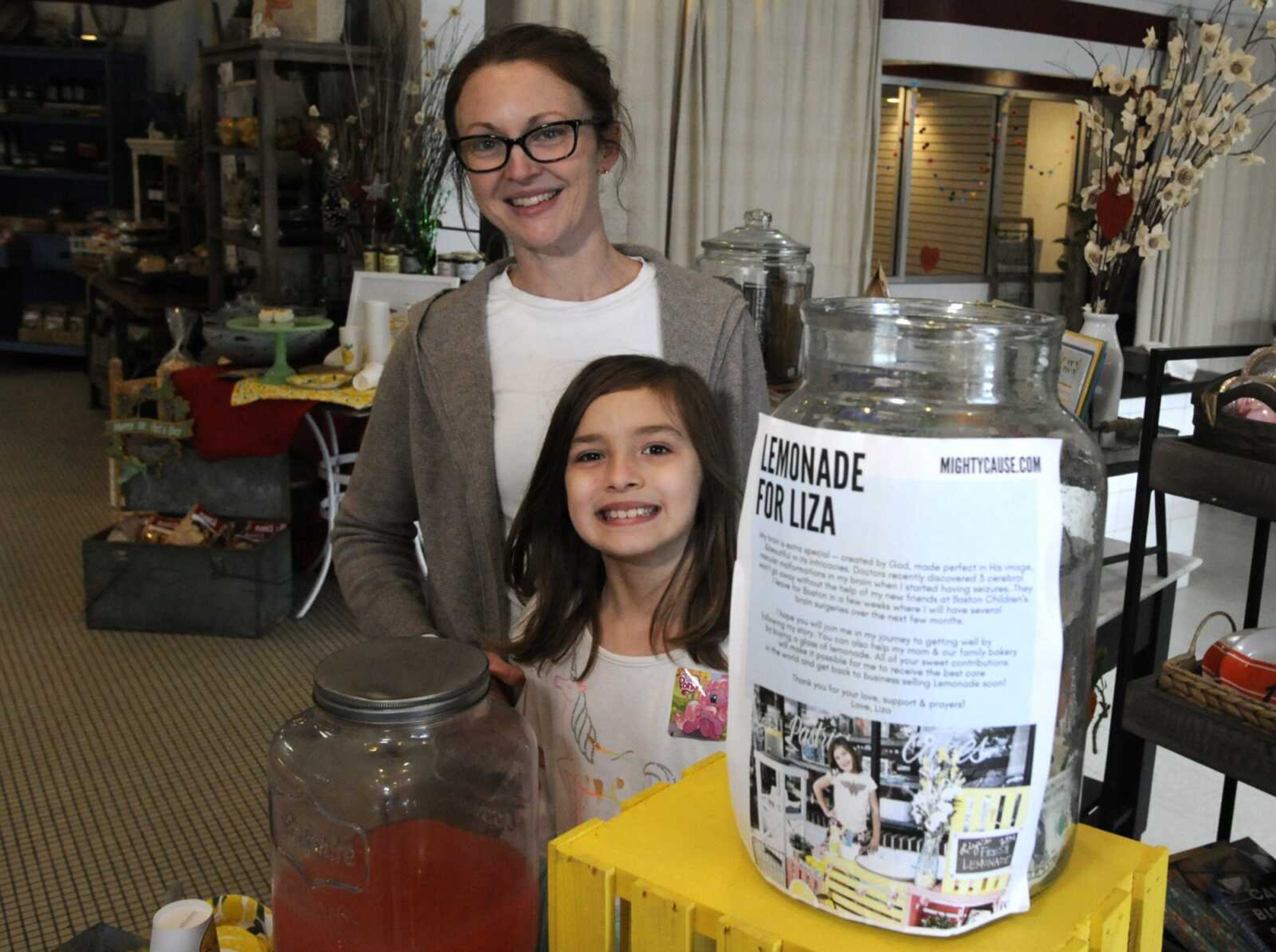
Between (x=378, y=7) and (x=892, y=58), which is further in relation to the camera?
(x=892, y=58)

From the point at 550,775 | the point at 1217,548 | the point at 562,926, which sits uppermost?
the point at 562,926

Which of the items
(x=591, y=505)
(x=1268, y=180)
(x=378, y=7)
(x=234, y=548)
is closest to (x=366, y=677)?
(x=591, y=505)

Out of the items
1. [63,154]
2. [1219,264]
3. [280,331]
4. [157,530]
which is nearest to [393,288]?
[280,331]

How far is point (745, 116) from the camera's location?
5.63 m

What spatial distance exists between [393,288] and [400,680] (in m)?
3.77

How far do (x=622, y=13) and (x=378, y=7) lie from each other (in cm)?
100

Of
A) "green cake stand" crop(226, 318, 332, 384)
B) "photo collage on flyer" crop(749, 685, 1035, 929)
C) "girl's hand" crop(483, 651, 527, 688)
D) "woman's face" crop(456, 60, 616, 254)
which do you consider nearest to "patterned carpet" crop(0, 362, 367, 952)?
"green cake stand" crop(226, 318, 332, 384)

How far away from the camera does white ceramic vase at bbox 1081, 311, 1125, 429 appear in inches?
101

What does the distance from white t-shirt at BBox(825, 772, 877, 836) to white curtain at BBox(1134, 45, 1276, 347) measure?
724 cm

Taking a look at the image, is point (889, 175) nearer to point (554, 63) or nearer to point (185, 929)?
point (554, 63)

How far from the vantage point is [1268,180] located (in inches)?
304

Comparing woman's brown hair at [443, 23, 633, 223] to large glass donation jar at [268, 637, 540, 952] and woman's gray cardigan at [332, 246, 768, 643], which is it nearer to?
woman's gray cardigan at [332, 246, 768, 643]

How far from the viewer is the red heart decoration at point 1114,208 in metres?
2.42

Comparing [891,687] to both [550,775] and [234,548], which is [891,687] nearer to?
[550,775]
